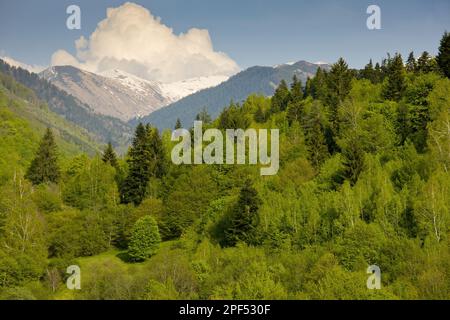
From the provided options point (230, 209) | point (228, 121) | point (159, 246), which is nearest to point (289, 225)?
point (230, 209)

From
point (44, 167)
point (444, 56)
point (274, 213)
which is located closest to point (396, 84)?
point (444, 56)

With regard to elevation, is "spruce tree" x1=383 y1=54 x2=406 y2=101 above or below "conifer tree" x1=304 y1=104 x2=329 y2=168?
above

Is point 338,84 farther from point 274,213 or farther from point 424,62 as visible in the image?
point 274,213

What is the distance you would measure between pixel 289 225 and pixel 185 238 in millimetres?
19339

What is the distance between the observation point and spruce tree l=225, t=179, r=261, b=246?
77438 mm

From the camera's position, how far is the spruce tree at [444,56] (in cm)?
10098

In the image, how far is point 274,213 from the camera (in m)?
77.2

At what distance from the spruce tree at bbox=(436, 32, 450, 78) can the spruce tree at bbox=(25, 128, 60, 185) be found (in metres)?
85.5

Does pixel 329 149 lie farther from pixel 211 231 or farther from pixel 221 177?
pixel 211 231

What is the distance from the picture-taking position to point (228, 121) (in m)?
122

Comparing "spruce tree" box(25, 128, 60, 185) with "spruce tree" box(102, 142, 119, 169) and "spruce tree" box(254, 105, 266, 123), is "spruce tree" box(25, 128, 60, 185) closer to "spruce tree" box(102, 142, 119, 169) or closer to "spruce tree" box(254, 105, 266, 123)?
"spruce tree" box(102, 142, 119, 169)

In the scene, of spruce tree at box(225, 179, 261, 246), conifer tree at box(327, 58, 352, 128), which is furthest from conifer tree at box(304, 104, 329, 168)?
spruce tree at box(225, 179, 261, 246)

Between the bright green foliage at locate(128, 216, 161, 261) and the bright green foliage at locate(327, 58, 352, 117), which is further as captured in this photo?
the bright green foliage at locate(327, 58, 352, 117)

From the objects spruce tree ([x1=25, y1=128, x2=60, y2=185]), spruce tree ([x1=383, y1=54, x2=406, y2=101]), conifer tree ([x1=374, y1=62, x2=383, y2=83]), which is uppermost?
conifer tree ([x1=374, y1=62, x2=383, y2=83])
